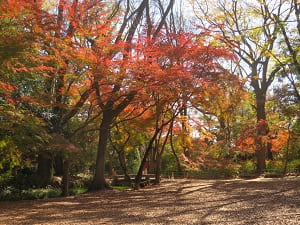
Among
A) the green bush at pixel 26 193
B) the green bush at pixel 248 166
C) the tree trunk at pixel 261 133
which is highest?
the tree trunk at pixel 261 133

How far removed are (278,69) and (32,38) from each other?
1388 cm

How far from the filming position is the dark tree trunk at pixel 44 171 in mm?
13414

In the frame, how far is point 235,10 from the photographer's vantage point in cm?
1758

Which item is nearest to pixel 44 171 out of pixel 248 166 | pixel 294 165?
pixel 248 166

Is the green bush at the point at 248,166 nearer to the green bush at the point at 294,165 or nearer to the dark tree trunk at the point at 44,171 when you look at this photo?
the green bush at the point at 294,165

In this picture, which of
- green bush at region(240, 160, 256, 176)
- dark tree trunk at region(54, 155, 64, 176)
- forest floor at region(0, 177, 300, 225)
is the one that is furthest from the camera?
green bush at region(240, 160, 256, 176)

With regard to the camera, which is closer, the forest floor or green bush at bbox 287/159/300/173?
the forest floor

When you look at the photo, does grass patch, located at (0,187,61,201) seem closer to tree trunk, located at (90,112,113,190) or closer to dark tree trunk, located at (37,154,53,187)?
dark tree trunk, located at (37,154,53,187)

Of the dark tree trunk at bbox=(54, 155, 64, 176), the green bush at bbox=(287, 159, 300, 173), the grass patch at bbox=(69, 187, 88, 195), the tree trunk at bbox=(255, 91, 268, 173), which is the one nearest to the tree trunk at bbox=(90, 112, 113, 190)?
the grass patch at bbox=(69, 187, 88, 195)

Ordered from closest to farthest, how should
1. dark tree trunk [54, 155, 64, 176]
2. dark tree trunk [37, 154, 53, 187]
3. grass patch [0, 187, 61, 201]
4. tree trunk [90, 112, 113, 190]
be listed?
grass patch [0, 187, 61, 201], tree trunk [90, 112, 113, 190], dark tree trunk [37, 154, 53, 187], dark tree trunk [54, 155, 64, 176]

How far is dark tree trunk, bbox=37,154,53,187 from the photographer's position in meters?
13.4

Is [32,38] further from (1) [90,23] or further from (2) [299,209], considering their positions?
(2) [299,209]

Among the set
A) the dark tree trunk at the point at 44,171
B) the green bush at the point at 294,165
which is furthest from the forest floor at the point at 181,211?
the green bush at the point at 294,165

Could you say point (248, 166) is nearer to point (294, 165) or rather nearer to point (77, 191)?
point (294, 165)
